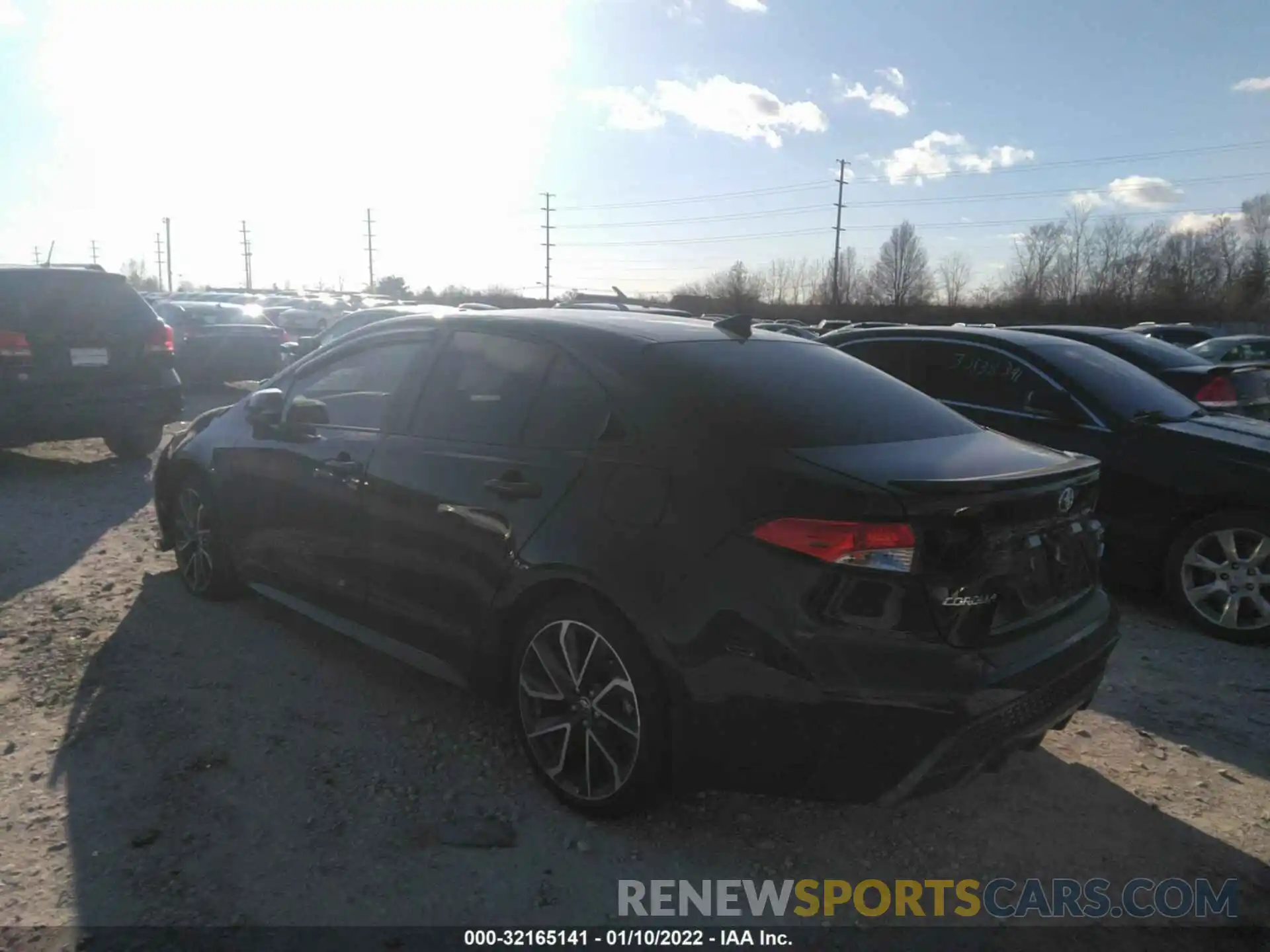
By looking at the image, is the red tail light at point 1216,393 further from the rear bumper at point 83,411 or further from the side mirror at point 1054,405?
the rear bumper at point 83,411

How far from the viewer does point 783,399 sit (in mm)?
3164

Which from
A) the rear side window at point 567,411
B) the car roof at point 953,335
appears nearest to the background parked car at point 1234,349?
the car roof at point 953,335

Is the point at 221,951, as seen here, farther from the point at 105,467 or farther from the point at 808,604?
the point at 105,467

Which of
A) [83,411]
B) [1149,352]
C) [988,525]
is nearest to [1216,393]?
[1149,352]

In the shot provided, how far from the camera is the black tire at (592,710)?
283cm

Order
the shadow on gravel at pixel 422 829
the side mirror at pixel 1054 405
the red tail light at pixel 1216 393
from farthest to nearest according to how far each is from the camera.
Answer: the red tail light at pixel 1216 393 < the side mirror at pixel 1054 405 < the shadow on gravel at pixel 422 829

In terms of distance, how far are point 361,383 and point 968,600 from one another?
281 cm

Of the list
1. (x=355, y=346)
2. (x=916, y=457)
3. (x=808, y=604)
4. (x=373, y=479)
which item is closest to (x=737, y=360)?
(x=916, y=457)

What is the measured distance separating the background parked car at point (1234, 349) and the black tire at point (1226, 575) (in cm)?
1205

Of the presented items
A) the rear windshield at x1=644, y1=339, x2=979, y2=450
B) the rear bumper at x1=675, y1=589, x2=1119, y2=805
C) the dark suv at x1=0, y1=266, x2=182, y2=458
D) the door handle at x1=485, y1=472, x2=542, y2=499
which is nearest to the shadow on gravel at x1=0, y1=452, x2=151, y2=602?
the dark suv at x1=0, y1=266, x2=182, y2=458

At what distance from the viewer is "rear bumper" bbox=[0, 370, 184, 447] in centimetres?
775

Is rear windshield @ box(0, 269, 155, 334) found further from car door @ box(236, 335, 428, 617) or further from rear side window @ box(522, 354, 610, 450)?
rear side window @ box(522, 354, 610, 450)

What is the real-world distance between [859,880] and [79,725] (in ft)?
9.71

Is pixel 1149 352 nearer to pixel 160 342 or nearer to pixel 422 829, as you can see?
pixel 422 829
